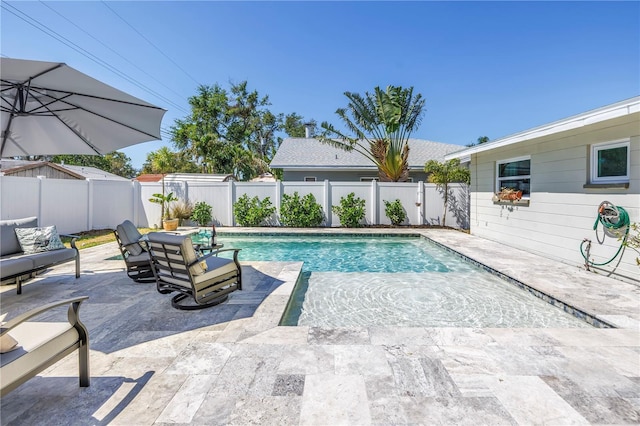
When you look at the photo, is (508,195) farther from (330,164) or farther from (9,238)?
(9,238)

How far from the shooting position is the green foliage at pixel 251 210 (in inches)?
507

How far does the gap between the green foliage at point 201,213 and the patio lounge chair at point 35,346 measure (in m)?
11.1

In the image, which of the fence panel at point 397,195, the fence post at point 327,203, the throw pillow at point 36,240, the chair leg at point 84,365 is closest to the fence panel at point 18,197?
the throw pillow at point 36,240

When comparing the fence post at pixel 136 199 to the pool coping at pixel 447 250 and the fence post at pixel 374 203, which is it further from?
the fence post at pixel 374 203

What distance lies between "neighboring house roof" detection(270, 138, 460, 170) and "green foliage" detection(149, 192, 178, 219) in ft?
17.6

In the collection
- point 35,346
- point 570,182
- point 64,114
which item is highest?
point 64,114

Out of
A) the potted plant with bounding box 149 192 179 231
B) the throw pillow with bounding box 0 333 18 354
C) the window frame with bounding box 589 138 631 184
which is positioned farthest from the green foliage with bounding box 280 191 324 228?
the throw pillow with bounding box 0 333 18 354

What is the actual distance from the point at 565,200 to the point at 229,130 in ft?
88.2

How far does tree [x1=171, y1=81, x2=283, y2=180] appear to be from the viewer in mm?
23719

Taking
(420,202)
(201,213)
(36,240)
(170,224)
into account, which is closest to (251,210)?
(201,213)

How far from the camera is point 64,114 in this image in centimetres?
463

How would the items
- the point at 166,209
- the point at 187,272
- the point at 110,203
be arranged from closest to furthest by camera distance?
the point at 187,272 < the point at 110,203 < the point at 166,209

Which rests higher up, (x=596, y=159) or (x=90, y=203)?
(x=596, y=159)

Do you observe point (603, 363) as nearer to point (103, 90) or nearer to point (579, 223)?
point (579, 223)
